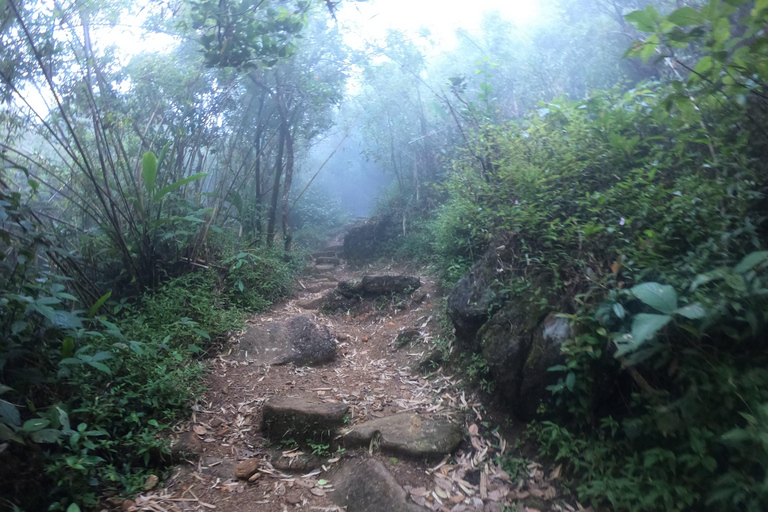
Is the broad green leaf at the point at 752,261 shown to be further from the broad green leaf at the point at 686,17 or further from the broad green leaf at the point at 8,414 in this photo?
the broad green leaf at the point at 8,414

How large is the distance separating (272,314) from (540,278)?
11.2 feet

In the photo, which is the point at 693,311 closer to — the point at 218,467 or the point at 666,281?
the point at 666,281

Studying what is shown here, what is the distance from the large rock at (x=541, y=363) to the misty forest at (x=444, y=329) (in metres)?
0.02

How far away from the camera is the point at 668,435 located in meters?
1.96

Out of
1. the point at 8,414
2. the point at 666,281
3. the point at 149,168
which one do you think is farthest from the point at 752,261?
the point at 149,168

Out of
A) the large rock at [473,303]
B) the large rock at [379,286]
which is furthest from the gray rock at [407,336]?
the large rock at [379,286]

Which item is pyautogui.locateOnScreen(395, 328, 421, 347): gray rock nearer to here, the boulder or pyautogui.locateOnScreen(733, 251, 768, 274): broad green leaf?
the boulder

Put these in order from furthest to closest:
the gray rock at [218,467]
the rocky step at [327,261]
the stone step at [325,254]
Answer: the stone step at [325,254] → the rocky step at [327,261] → the gray rock at [218,467]

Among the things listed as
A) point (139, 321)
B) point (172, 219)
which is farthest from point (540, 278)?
point (172, 219)

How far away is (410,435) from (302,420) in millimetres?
765

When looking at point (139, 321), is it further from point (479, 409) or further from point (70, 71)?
point (70, 71)

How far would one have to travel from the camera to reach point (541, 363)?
2643mm

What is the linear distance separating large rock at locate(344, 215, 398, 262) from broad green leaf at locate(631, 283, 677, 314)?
6.77 meters

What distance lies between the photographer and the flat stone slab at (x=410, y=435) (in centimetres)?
264
